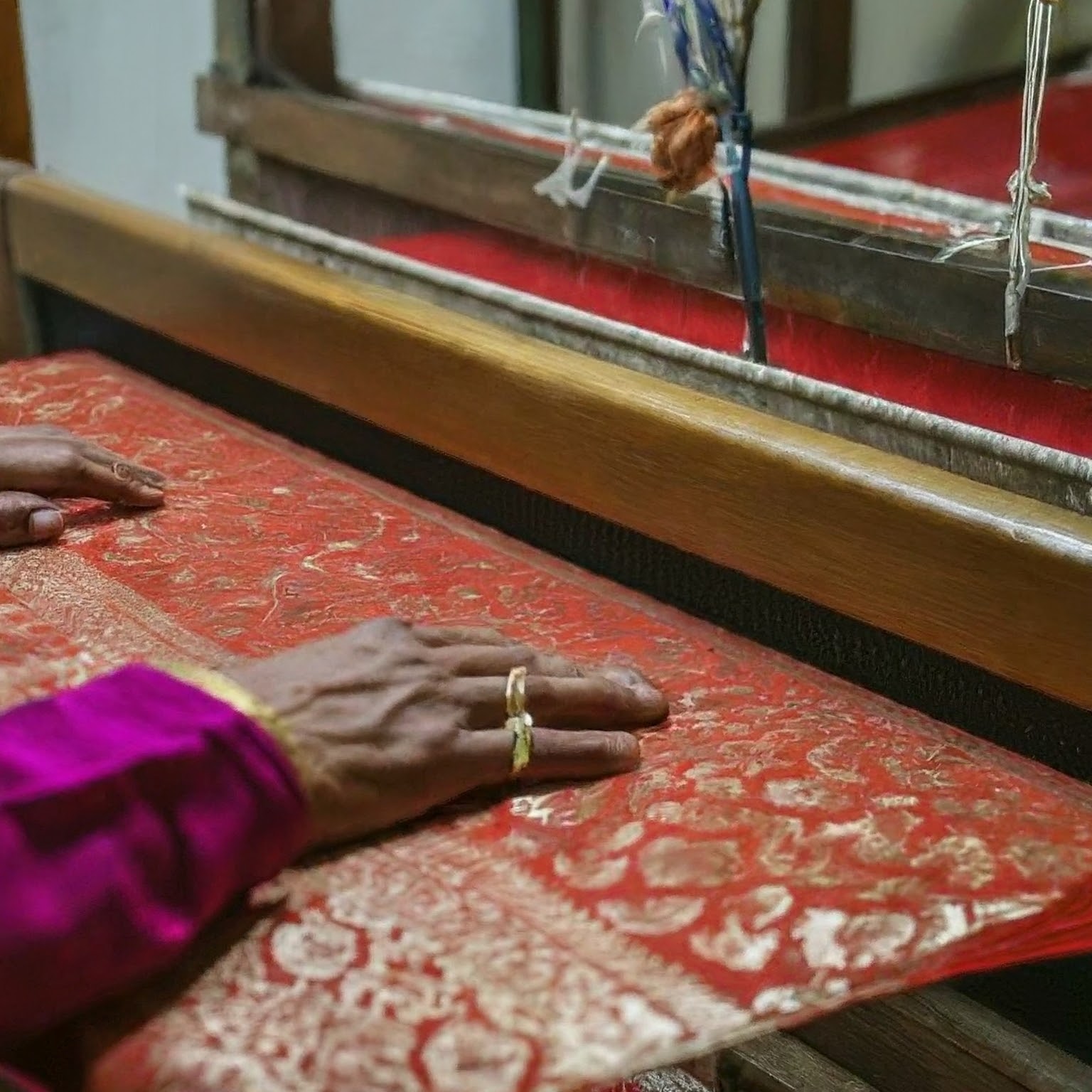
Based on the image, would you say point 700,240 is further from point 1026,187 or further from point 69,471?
point 69,471

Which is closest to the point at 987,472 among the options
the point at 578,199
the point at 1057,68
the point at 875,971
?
the point at 875,971

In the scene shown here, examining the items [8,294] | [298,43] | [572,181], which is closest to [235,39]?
[298,43]

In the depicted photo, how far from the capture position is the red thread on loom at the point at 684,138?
1393mm

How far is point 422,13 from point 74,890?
9.40 ft

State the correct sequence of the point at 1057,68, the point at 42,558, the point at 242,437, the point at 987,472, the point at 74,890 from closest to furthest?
the point at 74,890 → the point at 987,472 → the point at 42,558 → the point at 242,437 → the point at 1057,68

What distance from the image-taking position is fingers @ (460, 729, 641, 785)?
1.05 meters

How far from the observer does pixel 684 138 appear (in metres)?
1.39

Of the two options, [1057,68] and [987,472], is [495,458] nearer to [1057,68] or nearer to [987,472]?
[987,472]

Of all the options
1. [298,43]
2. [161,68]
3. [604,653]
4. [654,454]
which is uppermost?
[298,43]

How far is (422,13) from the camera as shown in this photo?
11.2ft

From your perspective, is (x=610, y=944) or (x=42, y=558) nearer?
(x=610, y=944)

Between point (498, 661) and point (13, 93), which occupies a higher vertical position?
point (13, 93)

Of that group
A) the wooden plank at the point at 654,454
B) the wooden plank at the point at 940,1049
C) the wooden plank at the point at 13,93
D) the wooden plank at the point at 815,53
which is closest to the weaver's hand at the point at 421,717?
the wooden plank at the point at 654,454

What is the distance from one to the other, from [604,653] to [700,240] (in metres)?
0.53
